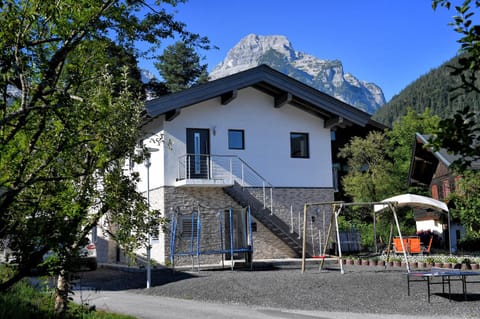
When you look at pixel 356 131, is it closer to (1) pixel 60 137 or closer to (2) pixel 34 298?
(2) pixel 34 298

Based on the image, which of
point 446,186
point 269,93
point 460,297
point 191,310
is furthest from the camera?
point 446,186

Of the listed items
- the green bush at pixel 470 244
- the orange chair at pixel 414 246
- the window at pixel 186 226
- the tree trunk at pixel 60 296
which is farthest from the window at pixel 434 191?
the tree trunk at pixel 60 296

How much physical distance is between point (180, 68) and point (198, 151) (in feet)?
101

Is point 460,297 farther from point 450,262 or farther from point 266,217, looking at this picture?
point 266,217

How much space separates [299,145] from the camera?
24047 millimetres

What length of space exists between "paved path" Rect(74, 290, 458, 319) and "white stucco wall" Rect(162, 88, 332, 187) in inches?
344

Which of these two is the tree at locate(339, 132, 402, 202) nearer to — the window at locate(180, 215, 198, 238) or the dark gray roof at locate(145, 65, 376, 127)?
the dark gray roof at locate(145, 65, 376, 127)

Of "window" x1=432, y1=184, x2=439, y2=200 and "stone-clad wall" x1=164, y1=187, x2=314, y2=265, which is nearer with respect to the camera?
"stone-clad wall" x1=164, y1=187, x2=314, y2=265

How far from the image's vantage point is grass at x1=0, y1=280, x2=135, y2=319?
6.76 m

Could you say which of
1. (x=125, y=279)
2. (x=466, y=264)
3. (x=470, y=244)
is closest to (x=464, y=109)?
(x=125, y=279)

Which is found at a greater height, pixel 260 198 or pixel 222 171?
pixel 222 171

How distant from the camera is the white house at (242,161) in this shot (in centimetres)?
2103

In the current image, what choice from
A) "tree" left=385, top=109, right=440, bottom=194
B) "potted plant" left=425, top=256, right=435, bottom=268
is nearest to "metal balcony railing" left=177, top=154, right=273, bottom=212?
"potted plant" left=425, top=256, right=435, bottom=268

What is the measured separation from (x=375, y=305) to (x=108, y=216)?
6.45 metres
